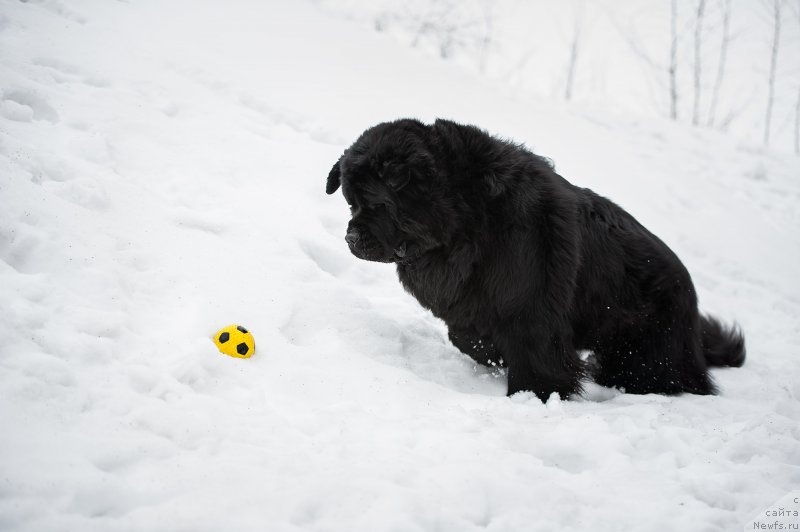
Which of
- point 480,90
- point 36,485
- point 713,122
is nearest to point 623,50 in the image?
point 713,122

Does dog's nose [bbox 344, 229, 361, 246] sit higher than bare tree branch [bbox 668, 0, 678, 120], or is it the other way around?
bare tree branch [bbox 668, 0, 678, 120]

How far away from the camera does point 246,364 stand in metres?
2.75

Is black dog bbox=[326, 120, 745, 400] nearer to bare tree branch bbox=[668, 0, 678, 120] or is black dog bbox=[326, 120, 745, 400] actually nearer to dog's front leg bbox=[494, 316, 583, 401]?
dog's front leg bbox=[494, 316, 583, 401]

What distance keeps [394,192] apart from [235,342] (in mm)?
1275

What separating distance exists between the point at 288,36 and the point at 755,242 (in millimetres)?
7620

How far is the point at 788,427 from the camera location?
9.19ft

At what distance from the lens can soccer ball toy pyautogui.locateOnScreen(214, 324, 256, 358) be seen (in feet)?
9.25

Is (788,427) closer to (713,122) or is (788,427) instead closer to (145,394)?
(145,394)

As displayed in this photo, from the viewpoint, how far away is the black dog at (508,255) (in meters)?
3.28

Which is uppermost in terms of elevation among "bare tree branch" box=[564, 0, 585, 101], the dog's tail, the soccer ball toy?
"bare tree branch" box=[564, 0, 585, 101]

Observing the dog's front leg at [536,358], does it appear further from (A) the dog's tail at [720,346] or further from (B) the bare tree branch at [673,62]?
(B) the bare tree branch at [673,62]

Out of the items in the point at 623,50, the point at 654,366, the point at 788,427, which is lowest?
the point at 654,366

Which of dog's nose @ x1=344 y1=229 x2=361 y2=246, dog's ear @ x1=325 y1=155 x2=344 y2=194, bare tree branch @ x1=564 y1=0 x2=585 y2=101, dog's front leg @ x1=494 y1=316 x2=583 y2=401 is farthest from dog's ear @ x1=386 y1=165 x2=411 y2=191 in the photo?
bare tree branch @ x1=564 y1=0 x2=585 y2=101

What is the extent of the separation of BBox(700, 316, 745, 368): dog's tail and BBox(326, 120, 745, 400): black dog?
94cm
